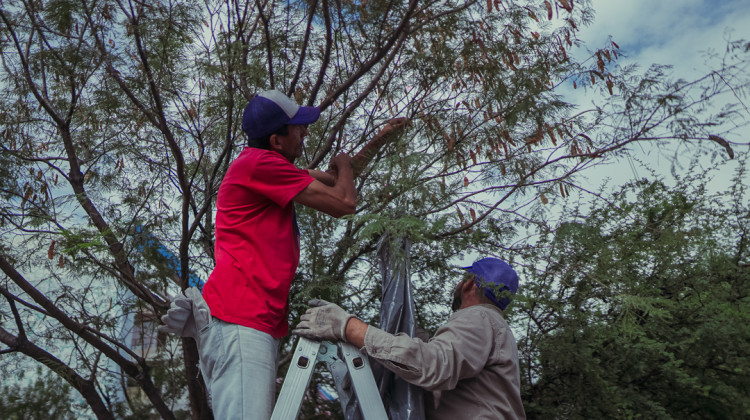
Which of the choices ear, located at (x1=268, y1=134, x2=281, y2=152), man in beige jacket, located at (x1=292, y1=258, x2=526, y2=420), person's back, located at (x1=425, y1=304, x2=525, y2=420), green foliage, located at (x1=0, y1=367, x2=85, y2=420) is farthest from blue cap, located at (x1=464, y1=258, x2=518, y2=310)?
green foliage, located at (x1=0, y1=367, x2=85, y2=420)

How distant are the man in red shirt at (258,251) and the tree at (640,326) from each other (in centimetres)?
151

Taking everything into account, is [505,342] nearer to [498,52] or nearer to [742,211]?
[498,52]

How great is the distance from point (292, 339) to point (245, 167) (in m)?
2.27

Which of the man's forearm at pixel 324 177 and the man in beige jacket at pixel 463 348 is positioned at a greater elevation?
the man's forearm at pixel 324 177

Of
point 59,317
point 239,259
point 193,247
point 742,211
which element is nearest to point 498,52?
point 742,211

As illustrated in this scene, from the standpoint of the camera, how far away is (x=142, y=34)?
5.03 m

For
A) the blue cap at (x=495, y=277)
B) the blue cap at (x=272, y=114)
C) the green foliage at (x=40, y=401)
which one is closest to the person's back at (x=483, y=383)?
the blue cap at (x=495, y=277)

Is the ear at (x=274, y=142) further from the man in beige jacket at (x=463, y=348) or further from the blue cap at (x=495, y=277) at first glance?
the blue cap at (x=495, y=277)

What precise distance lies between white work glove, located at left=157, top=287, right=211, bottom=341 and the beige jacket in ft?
1.96

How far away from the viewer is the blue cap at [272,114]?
2.85m

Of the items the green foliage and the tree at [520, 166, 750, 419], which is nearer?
the tree at [520, 166, 750, 419]

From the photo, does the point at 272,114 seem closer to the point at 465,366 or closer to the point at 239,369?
the point at 239,369

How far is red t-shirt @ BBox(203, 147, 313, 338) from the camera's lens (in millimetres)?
2568

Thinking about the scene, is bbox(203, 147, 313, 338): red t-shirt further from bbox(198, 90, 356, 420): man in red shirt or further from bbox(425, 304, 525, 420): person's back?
bbox(425, 304, 525, 420): person's back
